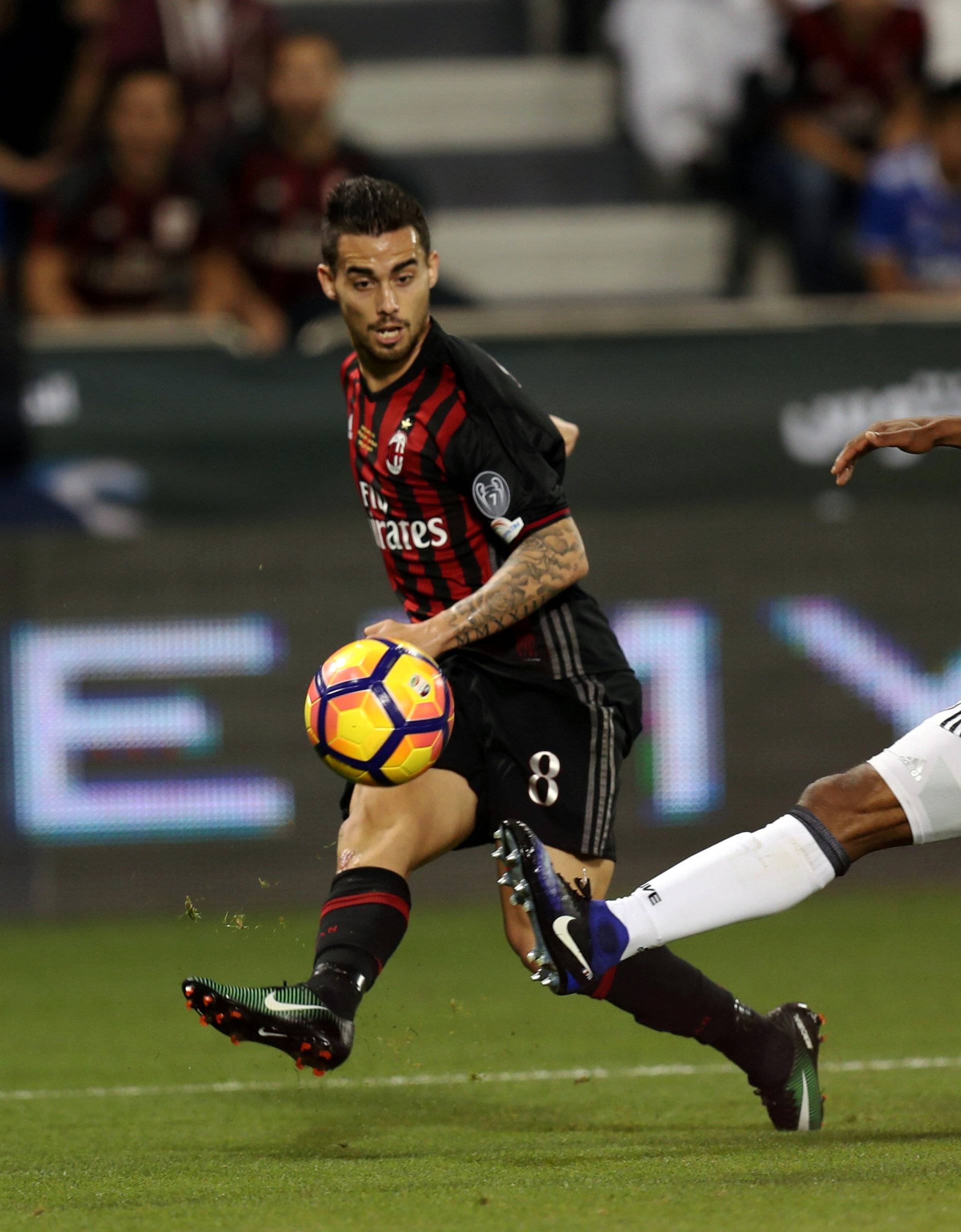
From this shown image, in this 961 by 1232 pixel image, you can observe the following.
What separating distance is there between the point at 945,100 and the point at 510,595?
6958 millimetres

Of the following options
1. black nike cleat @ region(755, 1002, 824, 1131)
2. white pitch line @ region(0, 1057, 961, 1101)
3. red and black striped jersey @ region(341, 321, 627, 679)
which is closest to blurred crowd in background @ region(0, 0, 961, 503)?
white pitch line @ region(0, 1057, 961, 1101)

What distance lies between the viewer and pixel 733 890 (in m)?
4.09

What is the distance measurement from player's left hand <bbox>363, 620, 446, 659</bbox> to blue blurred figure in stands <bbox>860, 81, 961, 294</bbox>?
267 inches

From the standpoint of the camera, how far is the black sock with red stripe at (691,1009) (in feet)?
15.1

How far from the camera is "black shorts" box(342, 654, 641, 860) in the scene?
4.52 m

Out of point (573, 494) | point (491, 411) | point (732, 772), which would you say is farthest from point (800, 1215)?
point (573, 494)

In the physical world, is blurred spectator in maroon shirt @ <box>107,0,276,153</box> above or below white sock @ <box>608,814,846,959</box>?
above

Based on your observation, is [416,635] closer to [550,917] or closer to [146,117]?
[550,917]

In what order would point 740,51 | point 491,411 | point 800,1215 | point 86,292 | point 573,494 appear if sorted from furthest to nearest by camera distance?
1. point 740,51
2. point 86,292
3. point 573,494
4. point 491,411
5. point 800,1215

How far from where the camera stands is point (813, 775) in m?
8.48

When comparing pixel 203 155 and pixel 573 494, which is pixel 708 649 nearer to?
pixel 573 494

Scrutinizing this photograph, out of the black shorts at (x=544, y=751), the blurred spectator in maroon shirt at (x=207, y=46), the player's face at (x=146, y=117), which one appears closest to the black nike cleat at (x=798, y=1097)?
Answer: the black shorts at (x=544, y=751)

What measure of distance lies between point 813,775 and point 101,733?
2885mm

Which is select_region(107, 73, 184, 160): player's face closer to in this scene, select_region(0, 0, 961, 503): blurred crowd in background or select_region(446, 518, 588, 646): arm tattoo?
select_region(0, 0, 961, 503): blurred crowd in background
